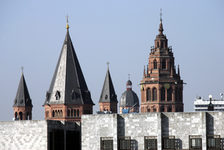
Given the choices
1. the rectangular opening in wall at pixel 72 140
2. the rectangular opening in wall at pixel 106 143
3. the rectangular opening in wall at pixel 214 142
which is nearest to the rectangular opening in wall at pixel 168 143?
the rectangular opening in wall at pixel 214 142

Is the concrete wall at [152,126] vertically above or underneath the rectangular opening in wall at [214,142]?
above

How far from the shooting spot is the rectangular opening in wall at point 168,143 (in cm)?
9506

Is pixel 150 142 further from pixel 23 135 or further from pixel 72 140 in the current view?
pixel 72 140

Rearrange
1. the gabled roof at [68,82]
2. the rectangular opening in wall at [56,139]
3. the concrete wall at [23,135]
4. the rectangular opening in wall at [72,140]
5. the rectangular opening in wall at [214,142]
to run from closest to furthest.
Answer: the rectangular opening in wall at [214,142] < the concrete wall at [23,135] < the rectangular opening in wall at [56,139] < the rectangular opening in wall at [72,140] < the gabled roof at [68,82]

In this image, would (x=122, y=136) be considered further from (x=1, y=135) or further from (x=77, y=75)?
(x=77, y=75)

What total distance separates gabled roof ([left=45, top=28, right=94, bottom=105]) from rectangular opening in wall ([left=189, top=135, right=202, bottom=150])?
95.1 m

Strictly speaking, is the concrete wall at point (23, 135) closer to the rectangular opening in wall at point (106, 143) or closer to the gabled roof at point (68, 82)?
the rectangular opening in wall at point (106, 143)

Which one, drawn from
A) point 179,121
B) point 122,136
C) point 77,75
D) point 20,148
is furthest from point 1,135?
point 77,75

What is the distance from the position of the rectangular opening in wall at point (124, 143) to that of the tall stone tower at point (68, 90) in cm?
9064

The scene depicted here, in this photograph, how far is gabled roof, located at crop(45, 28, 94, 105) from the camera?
188 m

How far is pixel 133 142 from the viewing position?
9688cm

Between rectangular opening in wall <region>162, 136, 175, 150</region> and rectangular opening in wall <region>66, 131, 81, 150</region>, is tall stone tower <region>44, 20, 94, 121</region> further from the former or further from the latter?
rectangular opening in wall <region>162, 136, 175, 150</region>

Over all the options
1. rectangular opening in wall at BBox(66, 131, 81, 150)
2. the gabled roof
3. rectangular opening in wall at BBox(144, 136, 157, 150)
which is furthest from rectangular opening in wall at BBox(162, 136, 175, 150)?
the gabled roof

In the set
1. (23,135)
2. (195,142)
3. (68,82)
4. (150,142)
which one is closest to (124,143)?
(150,142)
